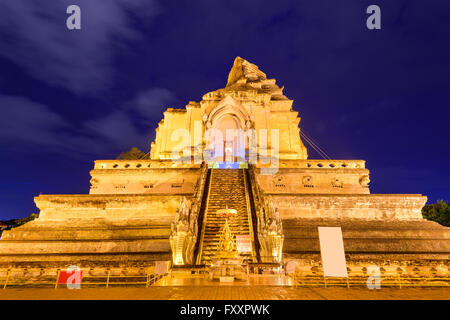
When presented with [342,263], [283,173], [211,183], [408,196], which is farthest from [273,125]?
[342,263]

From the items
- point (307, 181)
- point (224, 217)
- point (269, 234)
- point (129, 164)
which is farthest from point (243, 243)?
point (129, 164)

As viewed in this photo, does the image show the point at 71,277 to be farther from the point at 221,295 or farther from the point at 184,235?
the point at 221,295

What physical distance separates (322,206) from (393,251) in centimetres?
438

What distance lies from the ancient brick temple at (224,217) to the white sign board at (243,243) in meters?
0.15

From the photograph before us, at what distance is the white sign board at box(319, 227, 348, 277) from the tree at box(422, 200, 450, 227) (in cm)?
3192

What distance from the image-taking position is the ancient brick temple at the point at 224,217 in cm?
1242

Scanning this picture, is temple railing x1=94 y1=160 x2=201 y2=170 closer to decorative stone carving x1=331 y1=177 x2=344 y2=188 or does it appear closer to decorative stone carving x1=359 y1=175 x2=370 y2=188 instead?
decorative stone carving x1=331 y1=177 x2=344 y2=188

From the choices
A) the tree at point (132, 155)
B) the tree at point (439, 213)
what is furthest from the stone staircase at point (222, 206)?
the tree at point (439, 213)

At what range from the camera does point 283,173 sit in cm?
2070

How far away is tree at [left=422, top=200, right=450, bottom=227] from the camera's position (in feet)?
104

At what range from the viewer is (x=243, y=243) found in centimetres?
1227

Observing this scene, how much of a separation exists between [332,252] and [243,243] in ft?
14.8

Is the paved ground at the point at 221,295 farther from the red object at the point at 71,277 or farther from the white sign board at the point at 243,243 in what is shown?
the white sign board at the point at 243,243
